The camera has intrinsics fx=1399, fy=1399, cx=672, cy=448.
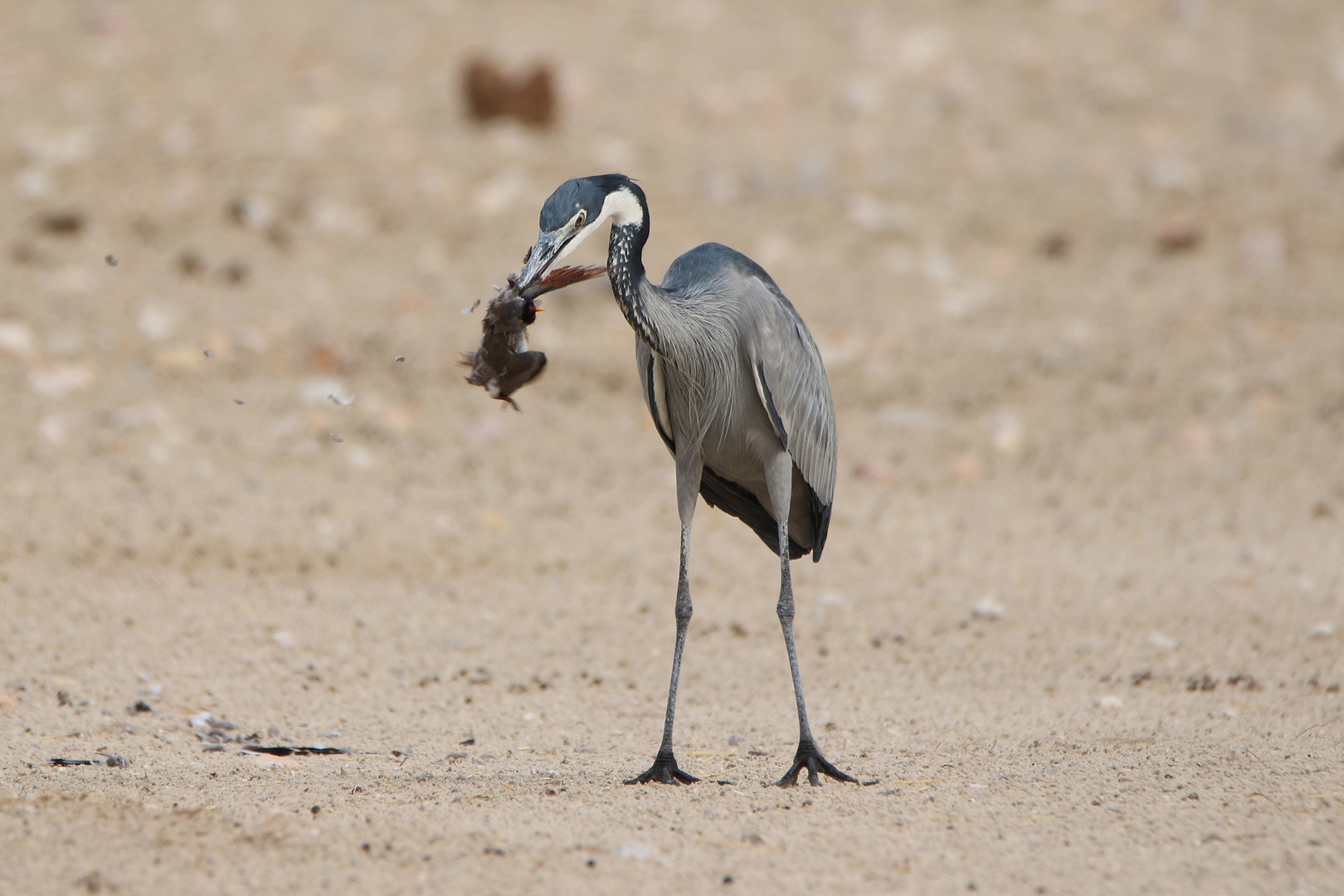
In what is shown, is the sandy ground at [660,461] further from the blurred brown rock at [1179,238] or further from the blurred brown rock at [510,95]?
the blurred brown rock at [510,95]

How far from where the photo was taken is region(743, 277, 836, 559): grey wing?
5066 mm

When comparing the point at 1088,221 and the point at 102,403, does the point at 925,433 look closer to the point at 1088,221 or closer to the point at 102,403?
the point at 1088,221

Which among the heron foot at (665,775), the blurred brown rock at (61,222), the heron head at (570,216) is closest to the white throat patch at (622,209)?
the heron head at (570,216)

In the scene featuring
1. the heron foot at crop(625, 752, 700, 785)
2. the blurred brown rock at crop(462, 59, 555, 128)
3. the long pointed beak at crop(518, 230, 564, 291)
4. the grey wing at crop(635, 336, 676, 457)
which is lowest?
the heron foot at crop(625, 752, 700, 785)

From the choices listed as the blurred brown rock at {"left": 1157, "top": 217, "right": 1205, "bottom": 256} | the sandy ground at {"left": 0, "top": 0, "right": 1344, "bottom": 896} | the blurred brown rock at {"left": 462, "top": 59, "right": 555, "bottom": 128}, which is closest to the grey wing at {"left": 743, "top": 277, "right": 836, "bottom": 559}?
the sandy ground at {"left": 0, "top": 0, "right": 1344, "bottom": 896}

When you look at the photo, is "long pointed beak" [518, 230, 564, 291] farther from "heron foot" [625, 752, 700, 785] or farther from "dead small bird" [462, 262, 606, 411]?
"heron foot" [625, 752, 700, 785]

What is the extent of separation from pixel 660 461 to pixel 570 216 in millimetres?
4368

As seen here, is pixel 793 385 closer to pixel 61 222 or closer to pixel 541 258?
pixel 541 258

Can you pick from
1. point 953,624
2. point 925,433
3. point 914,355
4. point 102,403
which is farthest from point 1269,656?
point 102,403

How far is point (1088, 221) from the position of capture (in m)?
11.1

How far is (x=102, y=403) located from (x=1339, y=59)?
11.0 meters

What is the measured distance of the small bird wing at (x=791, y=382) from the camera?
5.06 metres

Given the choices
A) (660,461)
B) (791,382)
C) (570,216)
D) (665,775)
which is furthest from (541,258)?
(660,461)

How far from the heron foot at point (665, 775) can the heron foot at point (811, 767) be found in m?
0.32
